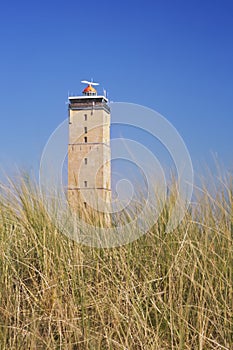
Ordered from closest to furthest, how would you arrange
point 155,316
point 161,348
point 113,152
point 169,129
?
1. point 161,348
2. point 155,316
3. point 169,129
4. point 113,152

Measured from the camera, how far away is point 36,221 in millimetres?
2873

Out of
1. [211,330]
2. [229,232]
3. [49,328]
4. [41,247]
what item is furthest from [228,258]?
[41,247]

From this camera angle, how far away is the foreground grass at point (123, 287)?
2.08 metres

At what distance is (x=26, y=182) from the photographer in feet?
10.9

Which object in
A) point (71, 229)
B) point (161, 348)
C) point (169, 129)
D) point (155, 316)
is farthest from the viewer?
point (169, 129)

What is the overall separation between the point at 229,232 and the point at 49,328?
915mm

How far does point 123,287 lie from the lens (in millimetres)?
2354

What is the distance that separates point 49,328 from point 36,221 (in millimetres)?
870

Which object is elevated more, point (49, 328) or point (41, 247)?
point (41, 247)

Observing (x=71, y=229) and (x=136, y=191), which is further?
(x=136, y=191)

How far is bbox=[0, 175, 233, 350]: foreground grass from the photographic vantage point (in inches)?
82.0

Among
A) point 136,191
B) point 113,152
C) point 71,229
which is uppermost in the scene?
point 113,152

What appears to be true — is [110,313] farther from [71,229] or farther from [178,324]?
[71,229]

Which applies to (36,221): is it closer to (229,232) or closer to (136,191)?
(136,191)
